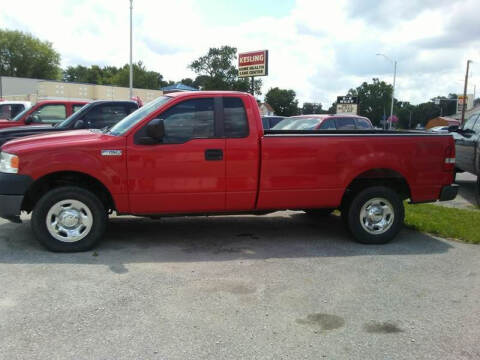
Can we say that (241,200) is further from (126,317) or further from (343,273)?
(126,317)

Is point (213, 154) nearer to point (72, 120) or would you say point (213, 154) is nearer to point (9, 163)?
point (9, 163)

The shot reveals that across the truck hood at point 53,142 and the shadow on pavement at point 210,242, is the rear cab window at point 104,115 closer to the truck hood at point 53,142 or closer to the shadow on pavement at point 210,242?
the shadow on pavement at point 210,242

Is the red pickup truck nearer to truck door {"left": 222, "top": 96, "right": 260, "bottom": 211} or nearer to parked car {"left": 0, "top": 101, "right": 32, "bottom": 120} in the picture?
truck door {"left": 222, "top": 96, "right": 260, "bottom": 211}

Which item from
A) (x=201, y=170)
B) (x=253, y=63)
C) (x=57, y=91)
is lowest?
(x=201, y=170)

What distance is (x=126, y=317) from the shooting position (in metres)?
3.84

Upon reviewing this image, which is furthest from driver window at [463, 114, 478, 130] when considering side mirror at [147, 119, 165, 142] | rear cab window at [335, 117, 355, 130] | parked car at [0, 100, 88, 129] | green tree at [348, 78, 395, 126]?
green tree at [348, 78, 395, 126]

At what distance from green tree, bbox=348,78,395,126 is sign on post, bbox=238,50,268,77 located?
301 ft

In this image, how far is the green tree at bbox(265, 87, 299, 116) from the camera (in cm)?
11531

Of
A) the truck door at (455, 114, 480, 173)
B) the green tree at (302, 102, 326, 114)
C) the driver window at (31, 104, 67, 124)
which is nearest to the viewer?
the truck door at (455, 114, 480, 173)

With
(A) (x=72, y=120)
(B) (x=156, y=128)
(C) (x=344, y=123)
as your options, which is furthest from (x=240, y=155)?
(C) (x=344, y=123)

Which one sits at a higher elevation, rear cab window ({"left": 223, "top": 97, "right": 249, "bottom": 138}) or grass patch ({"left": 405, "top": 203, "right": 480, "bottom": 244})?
rear cab window ({"left": 223, "top": 97, "right": 249, "bottom": 138})

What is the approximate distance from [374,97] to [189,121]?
413 ft

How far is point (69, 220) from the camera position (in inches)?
216

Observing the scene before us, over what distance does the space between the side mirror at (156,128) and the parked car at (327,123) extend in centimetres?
835
